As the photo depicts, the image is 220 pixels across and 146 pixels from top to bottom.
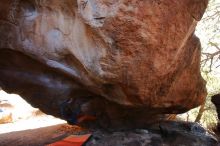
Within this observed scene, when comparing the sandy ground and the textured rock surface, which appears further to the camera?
the sandy ground

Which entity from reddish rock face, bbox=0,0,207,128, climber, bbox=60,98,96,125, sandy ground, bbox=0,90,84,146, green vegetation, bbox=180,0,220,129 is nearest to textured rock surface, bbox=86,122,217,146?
reddish rock face, bbox=0,0,207,128

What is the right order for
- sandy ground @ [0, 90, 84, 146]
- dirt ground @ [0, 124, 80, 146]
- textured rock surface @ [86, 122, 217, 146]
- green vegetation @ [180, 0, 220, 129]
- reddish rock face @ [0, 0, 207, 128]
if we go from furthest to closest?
green vegetation @ [180, 0, 220, 129]
sandy ground @ [0, 90, 84, 146]
dirt ground @ [0, 124, 80, 146]
textured rock surface @ [86, 122, 217, 146]
reddish rock face @ [0, 0, 207, 128]

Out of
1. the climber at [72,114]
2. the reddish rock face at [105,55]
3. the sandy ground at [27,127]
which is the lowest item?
the sandy ground at [27,127]

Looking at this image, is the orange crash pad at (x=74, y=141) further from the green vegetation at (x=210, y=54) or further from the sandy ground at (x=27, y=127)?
the green vegetation at (x=210, y=54)

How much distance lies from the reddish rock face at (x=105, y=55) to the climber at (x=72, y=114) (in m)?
0.06

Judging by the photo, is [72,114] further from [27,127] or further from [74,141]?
[27,127]

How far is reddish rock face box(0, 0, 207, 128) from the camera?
4543 mm

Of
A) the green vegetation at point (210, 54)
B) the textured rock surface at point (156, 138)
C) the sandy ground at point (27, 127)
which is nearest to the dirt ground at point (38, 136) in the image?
the sandy ground at point (27, 127)

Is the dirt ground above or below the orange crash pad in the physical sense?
below

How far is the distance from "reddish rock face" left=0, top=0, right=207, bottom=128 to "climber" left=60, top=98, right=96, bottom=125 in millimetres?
60

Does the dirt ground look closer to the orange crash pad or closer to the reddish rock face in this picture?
the reddish rock face

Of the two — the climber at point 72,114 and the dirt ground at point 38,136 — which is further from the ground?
the climber at point 72,114

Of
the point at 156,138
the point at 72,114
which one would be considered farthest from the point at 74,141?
the point at 156,138

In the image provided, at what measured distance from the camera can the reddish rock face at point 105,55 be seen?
4.54 metres
